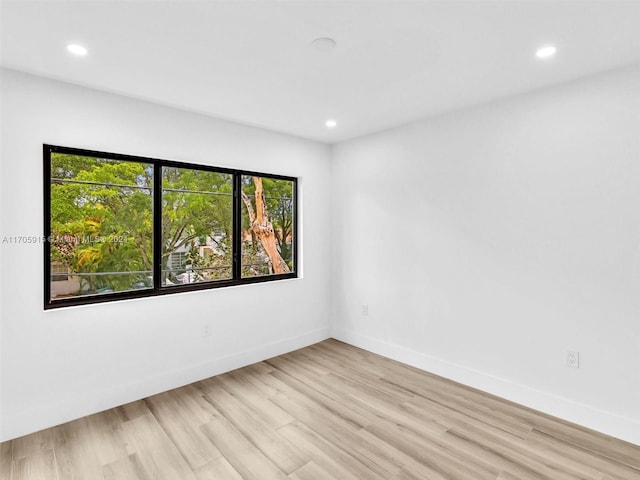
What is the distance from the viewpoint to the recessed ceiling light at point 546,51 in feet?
6.94

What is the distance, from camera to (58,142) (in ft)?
8.44

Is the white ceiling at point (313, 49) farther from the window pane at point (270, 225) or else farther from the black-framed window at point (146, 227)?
the window pane at point (270, 225)

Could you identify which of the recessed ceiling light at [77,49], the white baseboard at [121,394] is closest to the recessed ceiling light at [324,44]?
the recessed ceiling light at [77,49]

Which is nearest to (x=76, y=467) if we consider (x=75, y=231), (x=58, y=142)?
(x=75, y=231)

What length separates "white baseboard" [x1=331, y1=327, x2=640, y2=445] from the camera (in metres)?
2.38

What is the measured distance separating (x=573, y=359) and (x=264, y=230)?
3.35 meters

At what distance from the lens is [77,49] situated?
7.00ft

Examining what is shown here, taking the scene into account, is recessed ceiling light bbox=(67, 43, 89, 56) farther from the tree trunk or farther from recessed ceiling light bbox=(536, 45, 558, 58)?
recessed ceiling light bbox=(536, 45, 558, 58)

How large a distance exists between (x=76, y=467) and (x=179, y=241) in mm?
1967

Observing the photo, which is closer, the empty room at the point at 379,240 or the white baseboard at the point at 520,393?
the empty room at the point at 379,240

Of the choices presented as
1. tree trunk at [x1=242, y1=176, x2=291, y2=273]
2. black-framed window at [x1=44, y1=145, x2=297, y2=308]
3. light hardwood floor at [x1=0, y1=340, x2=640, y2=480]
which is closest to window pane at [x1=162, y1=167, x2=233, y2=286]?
black-framed window at [x1=44, y1=145, x2=297, y2=308]

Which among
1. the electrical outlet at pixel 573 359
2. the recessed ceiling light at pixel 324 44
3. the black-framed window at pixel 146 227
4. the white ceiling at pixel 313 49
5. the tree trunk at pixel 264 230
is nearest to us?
the white ceiling at pixel 313 49

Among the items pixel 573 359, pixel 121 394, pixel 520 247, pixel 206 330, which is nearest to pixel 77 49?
pixel 206 330

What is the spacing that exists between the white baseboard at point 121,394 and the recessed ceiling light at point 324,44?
292 cm
